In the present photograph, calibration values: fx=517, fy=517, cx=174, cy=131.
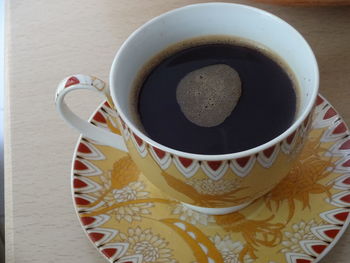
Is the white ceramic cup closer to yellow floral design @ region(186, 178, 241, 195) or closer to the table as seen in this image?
yellow floral design @ region(186, 178, 241, 195)

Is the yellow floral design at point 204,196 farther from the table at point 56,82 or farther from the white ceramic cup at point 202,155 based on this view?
the table at point 56,82

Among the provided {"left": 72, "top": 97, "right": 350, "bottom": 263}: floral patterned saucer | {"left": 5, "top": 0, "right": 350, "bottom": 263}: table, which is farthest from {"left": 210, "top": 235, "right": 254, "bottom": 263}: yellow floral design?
{"left": 5, "top": 0, "right": 350, "bottom": 263}: table

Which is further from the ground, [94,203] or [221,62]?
[221,62]

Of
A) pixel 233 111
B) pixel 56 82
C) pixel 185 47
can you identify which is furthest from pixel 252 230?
pixel 56 82

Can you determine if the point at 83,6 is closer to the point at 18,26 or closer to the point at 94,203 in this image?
the point at 18,26

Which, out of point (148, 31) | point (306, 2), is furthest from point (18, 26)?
point (306, 2)
